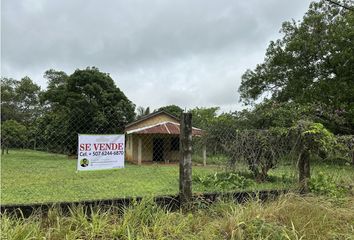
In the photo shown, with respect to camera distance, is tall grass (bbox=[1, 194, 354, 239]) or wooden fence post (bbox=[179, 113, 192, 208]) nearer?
tall grass (bbox=[1, 194, 354, 239])

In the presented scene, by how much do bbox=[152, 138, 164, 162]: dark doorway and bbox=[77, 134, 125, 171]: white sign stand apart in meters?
18.1

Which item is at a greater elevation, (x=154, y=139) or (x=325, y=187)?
(x=154, y=139)

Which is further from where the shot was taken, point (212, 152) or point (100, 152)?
point (212, 152)

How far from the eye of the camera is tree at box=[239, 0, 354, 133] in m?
18.7

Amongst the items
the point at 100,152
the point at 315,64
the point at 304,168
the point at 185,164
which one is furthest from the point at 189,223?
the point at 315,64

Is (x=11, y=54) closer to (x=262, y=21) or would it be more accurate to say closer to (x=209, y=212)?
(x=209, y=212)

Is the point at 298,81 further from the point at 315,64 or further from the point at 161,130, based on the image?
the point at 161,130

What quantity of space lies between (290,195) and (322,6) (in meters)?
19.7

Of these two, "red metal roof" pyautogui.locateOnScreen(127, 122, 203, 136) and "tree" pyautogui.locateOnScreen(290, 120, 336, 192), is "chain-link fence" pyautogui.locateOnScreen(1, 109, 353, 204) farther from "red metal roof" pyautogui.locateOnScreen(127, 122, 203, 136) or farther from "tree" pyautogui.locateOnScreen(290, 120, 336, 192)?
"red metal roof" pyautogui.locateOnScreen(127, 122, 203, 136)

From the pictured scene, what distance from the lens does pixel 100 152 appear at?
4.92 metres

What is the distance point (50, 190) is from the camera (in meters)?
9.31

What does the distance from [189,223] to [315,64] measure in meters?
19.6

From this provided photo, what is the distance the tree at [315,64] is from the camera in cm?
1866

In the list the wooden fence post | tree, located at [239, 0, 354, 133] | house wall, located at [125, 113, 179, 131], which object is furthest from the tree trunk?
house wall, located at [125, 113, 179, 131]
